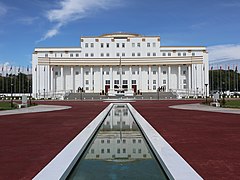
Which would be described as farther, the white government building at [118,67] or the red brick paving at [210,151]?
the white government building at [118,67]

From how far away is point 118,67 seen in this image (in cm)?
7100

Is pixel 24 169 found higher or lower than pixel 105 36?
lower

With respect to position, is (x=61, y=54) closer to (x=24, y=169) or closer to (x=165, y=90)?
A: (x=165, y=90)

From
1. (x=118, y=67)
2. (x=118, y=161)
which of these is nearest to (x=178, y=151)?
(x=118, y=161)

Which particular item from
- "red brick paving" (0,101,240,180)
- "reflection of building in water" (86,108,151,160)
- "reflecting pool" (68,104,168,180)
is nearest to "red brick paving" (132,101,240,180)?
"red brick paving" (0,101,240,180)

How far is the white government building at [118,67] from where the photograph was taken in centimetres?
6744

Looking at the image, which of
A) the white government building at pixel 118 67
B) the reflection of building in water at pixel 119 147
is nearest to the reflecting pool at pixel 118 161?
the reflection of building in water at pixel 119 147

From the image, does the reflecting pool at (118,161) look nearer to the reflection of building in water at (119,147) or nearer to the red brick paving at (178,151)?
the reflection of building in water at (119,147)

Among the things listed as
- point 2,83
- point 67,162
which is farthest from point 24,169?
point 2,83

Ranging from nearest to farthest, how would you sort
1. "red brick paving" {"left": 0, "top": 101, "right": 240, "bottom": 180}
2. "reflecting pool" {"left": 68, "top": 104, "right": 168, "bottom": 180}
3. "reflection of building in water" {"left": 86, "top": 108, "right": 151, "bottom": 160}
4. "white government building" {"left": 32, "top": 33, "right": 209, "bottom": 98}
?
"reflecting pool" {"left": 68, "top": 104, "right": 168, "bottom": 180} → "red brick paving" {"left": 0, "top": 101, "right": 240, "bottom": 180} → "reflection of building in water" {"left": 86, "top": 108, "right": 151, "bottom": 160} → "white government building" {"left": 32, "top": 33, "right": 209, "bottom": 98}

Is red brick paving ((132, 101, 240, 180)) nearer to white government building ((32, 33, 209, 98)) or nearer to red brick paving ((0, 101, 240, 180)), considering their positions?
red brick paving ((0, 101, 240, 180))

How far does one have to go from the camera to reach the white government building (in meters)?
67.4

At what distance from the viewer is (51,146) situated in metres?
7.82

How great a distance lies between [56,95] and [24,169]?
206ft
